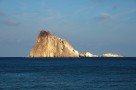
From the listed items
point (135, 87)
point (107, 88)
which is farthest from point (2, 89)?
point (135, 87)

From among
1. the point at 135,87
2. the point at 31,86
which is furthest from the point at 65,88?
the point at 135,87

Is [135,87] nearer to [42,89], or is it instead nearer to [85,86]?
[85,86]

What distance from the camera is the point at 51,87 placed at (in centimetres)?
6631

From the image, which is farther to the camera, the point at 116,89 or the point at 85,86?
the point at 85,86

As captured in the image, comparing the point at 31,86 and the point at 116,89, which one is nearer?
the point at 116,89

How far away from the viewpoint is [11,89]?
206 ft

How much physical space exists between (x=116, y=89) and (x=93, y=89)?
346 centimetres

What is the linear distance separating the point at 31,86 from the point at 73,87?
680 centimetres

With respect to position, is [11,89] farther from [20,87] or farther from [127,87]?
[127,87]

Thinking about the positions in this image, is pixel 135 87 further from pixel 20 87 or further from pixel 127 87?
pixel 20 87

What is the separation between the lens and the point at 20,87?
218 ft

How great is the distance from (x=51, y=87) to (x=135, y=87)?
1291cm

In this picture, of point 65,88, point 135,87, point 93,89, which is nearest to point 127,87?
point 135,87

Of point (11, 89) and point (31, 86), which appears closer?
point (11, 89)
